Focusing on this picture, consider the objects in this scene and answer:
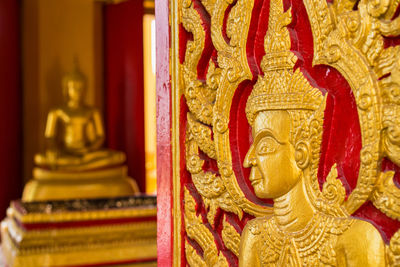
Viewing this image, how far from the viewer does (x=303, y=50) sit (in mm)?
782

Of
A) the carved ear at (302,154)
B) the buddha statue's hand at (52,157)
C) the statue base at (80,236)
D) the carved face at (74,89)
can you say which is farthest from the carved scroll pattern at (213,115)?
the carved face at (74,89)

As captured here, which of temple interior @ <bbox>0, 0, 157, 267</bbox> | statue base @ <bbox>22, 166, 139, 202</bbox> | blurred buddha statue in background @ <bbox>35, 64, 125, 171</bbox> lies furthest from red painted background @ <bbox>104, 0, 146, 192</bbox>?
statue base @ <bbox>22, 166, 139, 202</bbox>

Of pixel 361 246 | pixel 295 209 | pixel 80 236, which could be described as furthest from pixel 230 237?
pixel 80 236

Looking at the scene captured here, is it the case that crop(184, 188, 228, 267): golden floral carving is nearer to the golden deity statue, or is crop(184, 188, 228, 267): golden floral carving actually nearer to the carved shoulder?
the carved shoulder

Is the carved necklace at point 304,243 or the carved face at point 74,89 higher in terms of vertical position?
the carved face at point 74,89

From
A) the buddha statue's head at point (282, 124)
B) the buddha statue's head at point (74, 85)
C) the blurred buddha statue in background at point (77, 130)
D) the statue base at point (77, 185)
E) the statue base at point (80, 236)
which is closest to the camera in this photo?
the buddha statue's head at point (282, 124)

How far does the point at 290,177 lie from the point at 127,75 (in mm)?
5341

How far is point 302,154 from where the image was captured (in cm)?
76

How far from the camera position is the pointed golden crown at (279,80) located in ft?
2.49

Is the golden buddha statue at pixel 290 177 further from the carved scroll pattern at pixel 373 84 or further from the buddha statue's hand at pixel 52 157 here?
the buddha statue's hand at pixel 52 157

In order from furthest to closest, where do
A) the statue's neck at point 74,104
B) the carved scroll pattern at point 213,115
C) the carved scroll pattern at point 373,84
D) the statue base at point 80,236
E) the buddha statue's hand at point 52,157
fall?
the statue's neck at point 74,104 → the buddha statue's hand at point 52,157 → the statue base at point 80,236 → the carved scroll pattern at point 213,115 → the carved scroll pattern at point 373,84

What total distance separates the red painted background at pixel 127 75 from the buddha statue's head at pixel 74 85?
1.71ft

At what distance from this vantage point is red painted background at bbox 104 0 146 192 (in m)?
5.98

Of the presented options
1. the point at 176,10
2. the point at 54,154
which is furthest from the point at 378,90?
the point at 54,154
